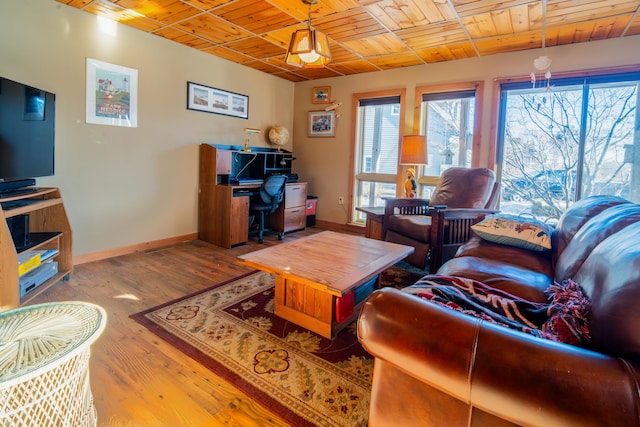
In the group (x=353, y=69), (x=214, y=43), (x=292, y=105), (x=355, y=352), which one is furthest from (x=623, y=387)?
(x=292, y=105)

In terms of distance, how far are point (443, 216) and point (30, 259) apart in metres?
3.05

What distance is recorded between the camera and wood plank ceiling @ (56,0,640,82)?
2.77 meters

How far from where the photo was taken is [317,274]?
6.10 feet

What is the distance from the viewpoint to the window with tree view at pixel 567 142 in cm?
335

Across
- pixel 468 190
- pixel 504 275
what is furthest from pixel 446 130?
pixel 504 275

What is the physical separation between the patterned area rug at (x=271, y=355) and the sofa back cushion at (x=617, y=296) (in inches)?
35.9

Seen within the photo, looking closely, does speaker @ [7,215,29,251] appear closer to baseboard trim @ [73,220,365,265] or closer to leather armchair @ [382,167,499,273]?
baseboard trim @ [73,220,365,265]

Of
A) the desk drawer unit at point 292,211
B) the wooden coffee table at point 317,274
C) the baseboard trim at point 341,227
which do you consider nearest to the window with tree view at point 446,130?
the baseboard trim at point 341,227

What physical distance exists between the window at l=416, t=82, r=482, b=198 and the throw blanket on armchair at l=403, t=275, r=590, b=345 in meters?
3.01

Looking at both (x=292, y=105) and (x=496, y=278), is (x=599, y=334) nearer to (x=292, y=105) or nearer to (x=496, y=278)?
(x=496, y=278)

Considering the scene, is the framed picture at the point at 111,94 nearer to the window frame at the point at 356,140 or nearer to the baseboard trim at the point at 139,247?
the baseboard trim at the point at 139,247

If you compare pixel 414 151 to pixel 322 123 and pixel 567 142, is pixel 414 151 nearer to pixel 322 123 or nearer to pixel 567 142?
pixel 567 142

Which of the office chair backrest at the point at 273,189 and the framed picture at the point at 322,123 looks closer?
the office chair backrest at the point at 273,189

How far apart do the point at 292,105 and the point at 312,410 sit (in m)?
4.88
